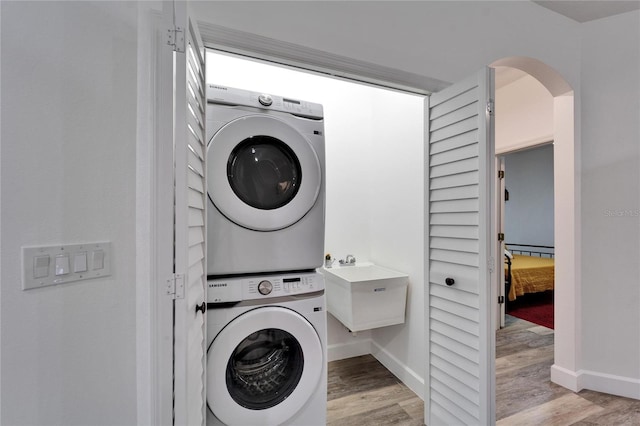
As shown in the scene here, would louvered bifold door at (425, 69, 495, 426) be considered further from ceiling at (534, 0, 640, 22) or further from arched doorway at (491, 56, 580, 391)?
ceiling at (534, 0, 640, 22)

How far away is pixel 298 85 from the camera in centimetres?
248

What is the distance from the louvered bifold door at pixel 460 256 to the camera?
4.39ft

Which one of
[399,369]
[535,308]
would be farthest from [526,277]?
[399,369]

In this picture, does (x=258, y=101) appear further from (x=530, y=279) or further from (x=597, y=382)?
(x=530, y=279)

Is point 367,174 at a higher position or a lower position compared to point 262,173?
higher

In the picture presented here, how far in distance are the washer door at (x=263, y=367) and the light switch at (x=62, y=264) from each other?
24.8 inches

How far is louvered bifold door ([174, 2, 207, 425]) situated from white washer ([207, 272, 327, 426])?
9 cm

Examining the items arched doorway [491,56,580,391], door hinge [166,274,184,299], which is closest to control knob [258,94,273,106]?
door hinge [166,274,184,299]

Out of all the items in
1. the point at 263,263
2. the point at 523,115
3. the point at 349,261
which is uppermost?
the point at 523,115

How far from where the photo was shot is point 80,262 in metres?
0.94

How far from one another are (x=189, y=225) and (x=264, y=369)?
90 centimetres

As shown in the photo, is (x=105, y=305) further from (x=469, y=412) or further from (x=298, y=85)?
(x=298, y=85)

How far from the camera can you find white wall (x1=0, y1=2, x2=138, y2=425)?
2.74 ft

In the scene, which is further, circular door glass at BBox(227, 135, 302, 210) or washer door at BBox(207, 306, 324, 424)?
circular door glass at BBox(227, 135, 302, 210)
